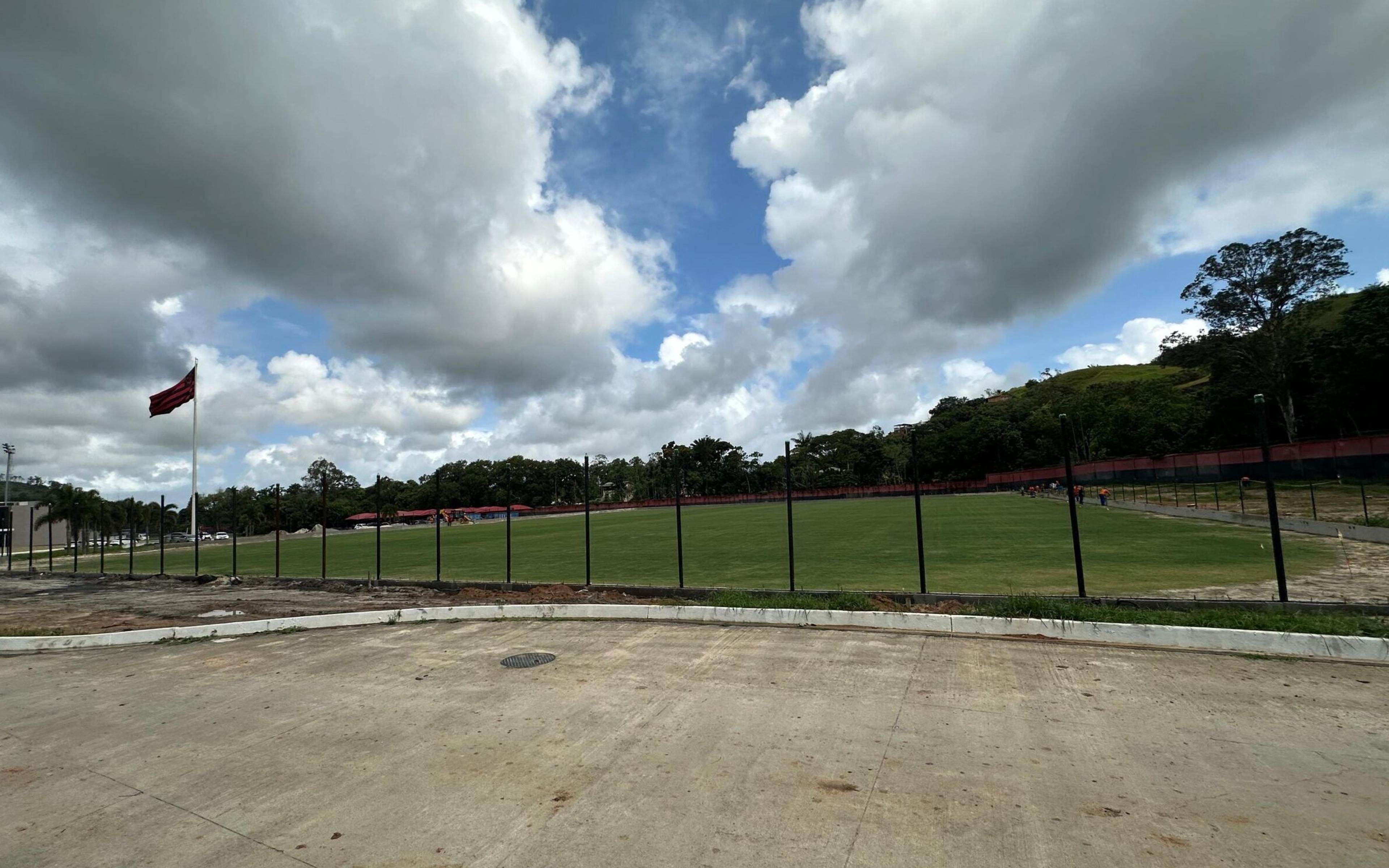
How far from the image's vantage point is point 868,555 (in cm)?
1898

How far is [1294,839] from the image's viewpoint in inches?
137

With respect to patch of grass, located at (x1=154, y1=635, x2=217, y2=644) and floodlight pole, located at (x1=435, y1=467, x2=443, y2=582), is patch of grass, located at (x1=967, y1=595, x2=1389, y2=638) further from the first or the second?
patch of grass, located at (x1=154, y1=635, x2=217, y2=644)

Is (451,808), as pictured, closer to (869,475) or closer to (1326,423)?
(1326,423)

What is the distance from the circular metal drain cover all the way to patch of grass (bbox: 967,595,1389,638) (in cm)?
578

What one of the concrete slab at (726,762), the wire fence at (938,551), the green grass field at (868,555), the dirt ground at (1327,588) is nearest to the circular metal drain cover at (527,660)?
the concrete slab at (726,762)

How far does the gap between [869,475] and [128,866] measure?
408 ft

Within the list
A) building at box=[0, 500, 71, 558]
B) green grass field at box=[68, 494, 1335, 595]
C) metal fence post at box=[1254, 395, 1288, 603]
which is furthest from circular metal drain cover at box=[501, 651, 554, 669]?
building at box=[0, 500, 71, 558]

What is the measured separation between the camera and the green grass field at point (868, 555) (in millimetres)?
13453

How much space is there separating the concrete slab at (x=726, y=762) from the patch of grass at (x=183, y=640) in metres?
2.60

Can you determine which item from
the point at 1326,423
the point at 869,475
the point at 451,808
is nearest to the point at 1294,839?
the point at 451,808

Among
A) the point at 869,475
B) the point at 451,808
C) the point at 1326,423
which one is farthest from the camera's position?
the point at 869,475

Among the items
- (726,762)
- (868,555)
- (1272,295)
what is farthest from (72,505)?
(1272,295)

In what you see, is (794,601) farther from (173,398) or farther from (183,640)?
(173,398)

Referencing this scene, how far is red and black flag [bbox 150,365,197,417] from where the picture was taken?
3884 centimetres
